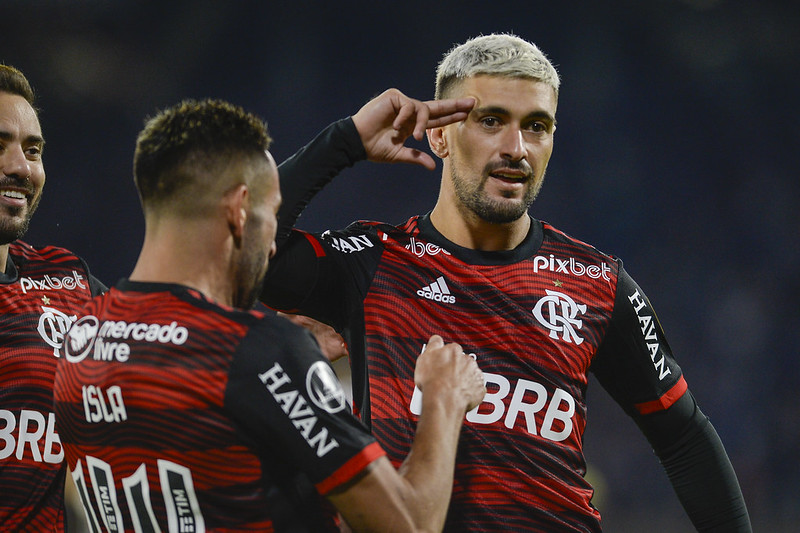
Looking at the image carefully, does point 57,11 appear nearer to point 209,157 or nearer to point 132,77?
point 132,77

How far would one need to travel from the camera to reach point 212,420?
→ 157cm

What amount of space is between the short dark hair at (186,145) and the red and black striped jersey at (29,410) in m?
1.05

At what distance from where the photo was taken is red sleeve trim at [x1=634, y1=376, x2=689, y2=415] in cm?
269

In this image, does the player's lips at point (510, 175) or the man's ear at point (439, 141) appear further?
the man's ear at point (439, 141)

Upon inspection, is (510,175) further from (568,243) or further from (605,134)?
(605,134)

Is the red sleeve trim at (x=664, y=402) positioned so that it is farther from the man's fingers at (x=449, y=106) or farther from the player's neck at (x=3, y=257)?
the player's neck at (x=3, y=257)

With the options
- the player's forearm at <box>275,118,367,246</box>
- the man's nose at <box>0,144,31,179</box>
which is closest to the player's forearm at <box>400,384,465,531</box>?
the player's forearm at <box>275,118,367,246</box>

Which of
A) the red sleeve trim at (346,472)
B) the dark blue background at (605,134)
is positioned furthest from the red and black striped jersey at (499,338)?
the dark blue background at (605,134)

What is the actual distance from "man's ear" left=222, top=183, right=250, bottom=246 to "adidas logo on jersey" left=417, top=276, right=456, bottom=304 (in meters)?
0.89

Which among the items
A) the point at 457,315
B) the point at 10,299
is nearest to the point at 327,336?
the point at 457,315

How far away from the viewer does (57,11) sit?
6680mm

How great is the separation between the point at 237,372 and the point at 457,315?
1053mm

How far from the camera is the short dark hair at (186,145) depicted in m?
1.73

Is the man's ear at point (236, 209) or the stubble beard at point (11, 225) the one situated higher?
the stubble beard at point (11, 225)
